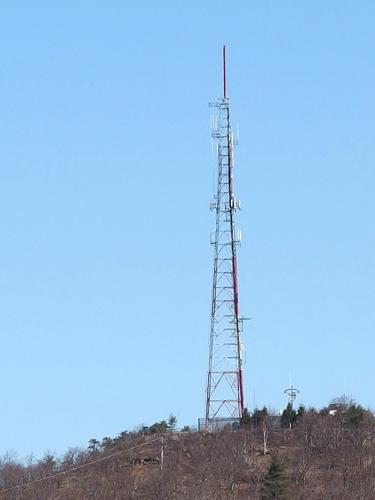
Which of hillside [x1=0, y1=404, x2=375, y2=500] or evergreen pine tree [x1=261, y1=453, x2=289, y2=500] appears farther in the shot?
hillside [x1=0, y1=404, x2=375, y2=500]

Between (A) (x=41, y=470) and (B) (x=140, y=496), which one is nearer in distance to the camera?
(B) (x=140, y=496)

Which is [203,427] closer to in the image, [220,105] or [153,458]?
[153,458]

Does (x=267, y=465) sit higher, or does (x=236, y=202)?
(x=236, y=202)

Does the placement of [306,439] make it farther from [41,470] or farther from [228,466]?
[41,470]

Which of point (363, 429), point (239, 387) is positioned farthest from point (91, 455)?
point (363, 429)

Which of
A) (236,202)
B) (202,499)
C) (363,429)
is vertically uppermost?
(236,202)

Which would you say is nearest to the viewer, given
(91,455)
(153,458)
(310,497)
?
(310,497)

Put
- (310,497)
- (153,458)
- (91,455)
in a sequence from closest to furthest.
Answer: (310,497)
(153,458)
(91,455)

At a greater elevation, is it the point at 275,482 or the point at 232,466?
the point at 232,466

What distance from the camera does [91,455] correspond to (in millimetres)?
60469

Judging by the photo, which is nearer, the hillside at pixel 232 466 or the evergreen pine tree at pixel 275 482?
the evergreen pine tree at pixel 275 482

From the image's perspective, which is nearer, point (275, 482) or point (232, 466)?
point (275, 482)

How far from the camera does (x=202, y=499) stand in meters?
52.8

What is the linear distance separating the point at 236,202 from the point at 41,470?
13.3 metres
